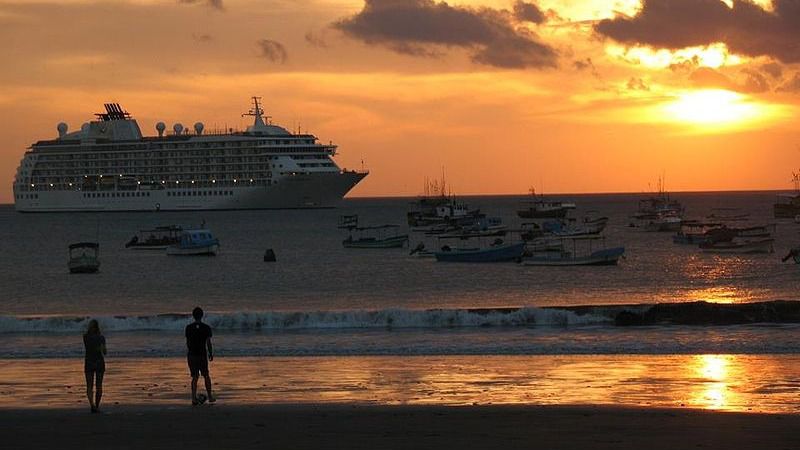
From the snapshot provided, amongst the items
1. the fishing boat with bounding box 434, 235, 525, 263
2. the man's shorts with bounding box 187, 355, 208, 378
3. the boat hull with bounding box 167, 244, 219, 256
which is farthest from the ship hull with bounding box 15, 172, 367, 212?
the man's shorts with bounding box 187, 355, 208, 378

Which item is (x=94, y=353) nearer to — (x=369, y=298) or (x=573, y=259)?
(x=369, y=298)

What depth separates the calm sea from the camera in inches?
1161

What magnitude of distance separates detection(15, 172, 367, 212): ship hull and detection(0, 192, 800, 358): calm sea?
65988 mm

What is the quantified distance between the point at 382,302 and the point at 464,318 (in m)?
14.8

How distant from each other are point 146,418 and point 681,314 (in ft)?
65.6

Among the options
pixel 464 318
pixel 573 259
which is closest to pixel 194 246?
pixel 573 259

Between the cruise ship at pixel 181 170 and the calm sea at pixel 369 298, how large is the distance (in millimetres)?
66255

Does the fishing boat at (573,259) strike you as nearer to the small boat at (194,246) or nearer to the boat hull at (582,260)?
the boat hull at (582,260)

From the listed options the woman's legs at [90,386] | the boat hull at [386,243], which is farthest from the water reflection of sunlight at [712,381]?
the boat hull at [386,243]

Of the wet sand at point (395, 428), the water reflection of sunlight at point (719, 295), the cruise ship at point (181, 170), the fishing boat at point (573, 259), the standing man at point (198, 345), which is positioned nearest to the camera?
the wet sand at point (395, 428)

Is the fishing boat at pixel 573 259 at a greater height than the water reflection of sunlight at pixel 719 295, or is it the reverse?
the fishing boat at pixel 573 259

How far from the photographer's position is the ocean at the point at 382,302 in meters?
28.5

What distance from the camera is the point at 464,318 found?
34.5 meters

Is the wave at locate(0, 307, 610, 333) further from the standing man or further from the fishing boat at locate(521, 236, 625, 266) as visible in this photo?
the fishing boat at locate(521, 236, 625, 266)
